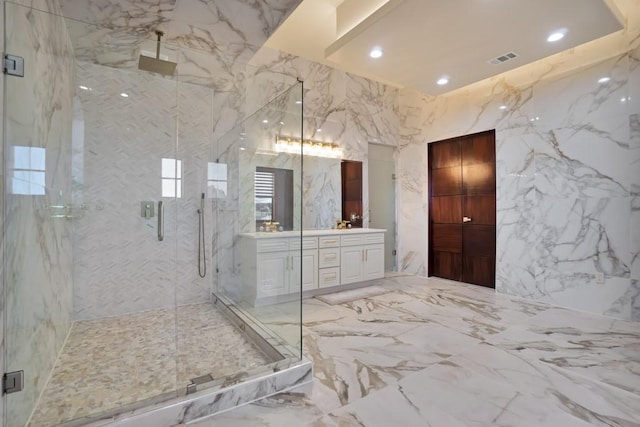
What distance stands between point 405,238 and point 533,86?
9.53 feet

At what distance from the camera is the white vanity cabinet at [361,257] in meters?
4.27

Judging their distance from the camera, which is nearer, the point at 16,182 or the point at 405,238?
the point at 16,182

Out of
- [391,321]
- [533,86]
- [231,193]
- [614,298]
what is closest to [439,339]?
[391,321]

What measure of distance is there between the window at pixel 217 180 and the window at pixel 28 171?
1.75 m

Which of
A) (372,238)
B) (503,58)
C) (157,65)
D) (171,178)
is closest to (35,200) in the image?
(171,178)

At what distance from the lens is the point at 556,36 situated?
2941 mm

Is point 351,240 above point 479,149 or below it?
below

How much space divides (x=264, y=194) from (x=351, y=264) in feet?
5.58

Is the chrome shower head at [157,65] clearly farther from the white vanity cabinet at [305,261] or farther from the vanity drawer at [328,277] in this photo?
the vanity drawer at [328,277]

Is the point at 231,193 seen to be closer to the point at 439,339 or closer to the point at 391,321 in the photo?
the point at 391,321

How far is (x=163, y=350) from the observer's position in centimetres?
253

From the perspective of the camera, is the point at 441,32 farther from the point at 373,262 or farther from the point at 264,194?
the point at 373,262

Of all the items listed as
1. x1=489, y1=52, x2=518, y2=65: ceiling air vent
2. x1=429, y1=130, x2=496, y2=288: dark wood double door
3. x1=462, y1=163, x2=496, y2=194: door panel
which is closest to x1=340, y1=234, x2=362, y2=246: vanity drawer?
x1=429, y1=130, x2=496, y2=288: dark wood double door

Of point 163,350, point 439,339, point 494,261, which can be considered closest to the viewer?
point 163,350
